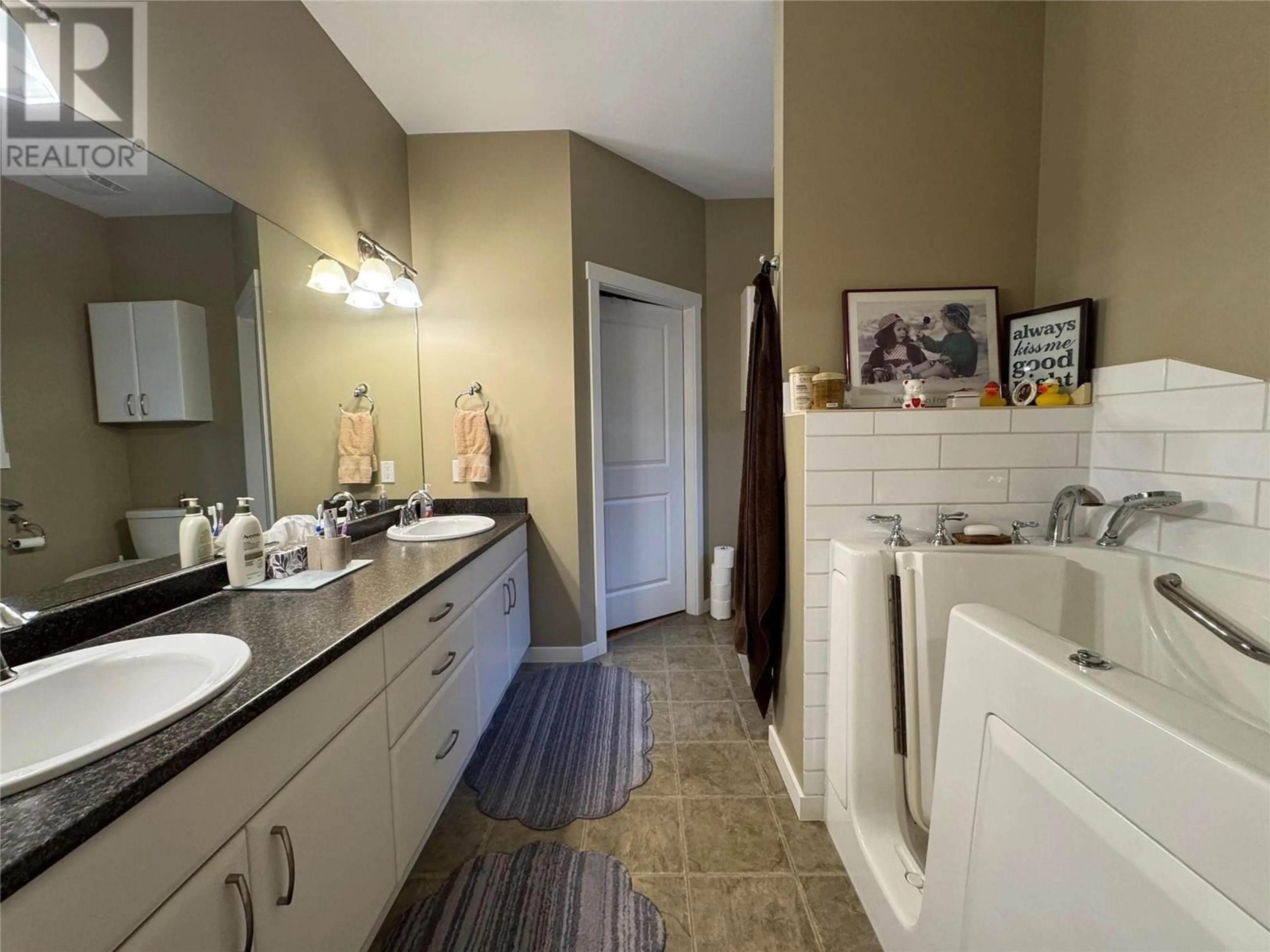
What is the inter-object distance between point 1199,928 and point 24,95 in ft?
6.77

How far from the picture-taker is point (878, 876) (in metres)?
1.08

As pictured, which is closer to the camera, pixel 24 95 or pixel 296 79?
pixel 24 95

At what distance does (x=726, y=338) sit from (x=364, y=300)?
2.10 m

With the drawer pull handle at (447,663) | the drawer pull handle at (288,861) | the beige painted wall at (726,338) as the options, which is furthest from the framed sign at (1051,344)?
the drawer pull handle at (288,861)

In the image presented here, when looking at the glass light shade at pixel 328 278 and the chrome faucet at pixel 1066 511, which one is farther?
the glass light shade at pixel 328 278

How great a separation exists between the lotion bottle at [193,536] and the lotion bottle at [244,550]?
4cm

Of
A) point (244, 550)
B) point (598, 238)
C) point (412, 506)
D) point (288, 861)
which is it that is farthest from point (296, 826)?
point (598, 238)

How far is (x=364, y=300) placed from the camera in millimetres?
1992

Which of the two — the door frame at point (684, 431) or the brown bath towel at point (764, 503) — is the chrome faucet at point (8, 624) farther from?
the door frame at point (684, 431)

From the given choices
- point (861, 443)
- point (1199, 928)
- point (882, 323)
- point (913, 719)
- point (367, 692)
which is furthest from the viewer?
point (882, 323)

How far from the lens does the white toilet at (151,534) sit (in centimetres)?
102

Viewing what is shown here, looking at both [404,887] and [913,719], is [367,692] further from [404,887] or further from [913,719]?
[913,719]

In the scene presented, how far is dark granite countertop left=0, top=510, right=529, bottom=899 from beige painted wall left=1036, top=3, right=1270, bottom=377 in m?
1.96

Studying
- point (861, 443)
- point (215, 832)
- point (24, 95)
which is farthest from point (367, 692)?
point (861, 443)
